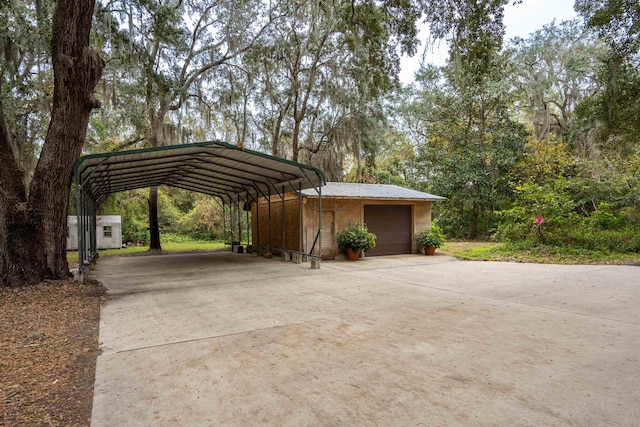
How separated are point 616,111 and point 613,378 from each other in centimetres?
785

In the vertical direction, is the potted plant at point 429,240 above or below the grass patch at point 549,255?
above

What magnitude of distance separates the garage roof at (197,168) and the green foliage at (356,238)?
2.13 meters

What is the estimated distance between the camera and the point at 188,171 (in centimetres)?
1217

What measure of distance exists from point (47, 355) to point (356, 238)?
9.26m

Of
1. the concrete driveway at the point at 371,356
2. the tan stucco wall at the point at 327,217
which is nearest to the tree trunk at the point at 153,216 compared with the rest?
the tan stucco wall at the point at 327,217

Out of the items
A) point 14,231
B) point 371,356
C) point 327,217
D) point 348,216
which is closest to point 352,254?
point 348,216

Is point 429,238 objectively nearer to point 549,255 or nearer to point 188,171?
point 549,255

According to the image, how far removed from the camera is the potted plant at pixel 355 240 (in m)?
12.0

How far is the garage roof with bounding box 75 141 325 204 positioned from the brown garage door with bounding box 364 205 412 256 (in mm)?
3246

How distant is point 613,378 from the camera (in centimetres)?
299

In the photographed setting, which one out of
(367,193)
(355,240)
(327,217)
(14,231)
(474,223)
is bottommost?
(355,240)

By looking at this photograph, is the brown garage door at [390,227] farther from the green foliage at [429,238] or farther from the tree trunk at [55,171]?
the tree trunk at [55,171]

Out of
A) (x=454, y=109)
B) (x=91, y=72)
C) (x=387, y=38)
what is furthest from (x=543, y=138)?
(x=91, y=72)

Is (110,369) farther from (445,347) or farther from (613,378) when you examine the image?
(613,378)
